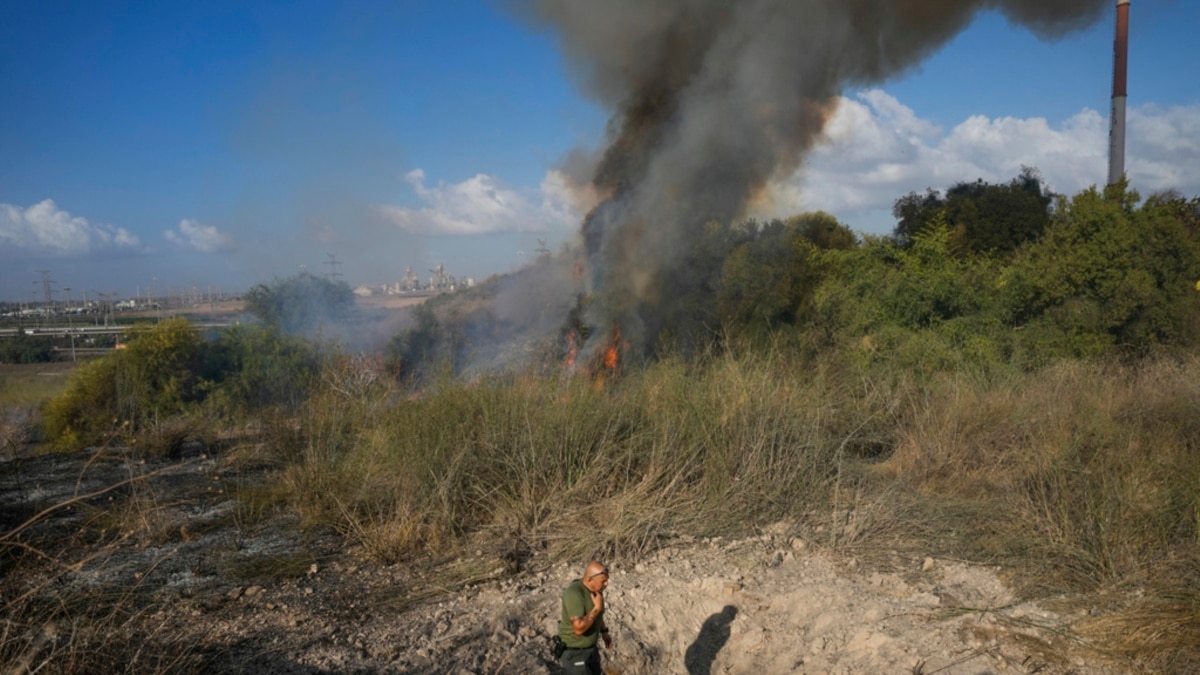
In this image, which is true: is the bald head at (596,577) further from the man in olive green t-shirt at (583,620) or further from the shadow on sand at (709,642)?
the shadow on sand at (709,642)

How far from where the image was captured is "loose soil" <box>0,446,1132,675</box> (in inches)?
157

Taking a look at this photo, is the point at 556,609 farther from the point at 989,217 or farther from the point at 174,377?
the point at 989,217

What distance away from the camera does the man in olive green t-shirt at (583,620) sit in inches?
144

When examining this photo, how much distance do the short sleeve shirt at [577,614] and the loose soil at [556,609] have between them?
1.53 feet

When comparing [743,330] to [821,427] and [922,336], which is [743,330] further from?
[821,427]

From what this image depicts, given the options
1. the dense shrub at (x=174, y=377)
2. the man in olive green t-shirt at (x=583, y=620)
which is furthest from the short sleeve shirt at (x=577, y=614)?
the dense shrub at (x=174, y=377)

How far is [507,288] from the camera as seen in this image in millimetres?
17859

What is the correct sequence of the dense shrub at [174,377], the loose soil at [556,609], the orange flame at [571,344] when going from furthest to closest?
1. the orange flame at [571,344]
2. the dense shrub at [174,377]
3. the loose soil at [556,609]

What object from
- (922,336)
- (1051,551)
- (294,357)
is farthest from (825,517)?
(294,357)

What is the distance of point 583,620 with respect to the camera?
3.65 meters

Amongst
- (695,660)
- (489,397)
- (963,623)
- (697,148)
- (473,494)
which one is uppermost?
(697,148)

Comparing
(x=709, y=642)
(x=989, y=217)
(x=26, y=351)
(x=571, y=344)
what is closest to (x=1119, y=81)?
(x=989, y=217)

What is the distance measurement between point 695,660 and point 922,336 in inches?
303

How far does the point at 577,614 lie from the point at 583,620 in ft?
0.14
